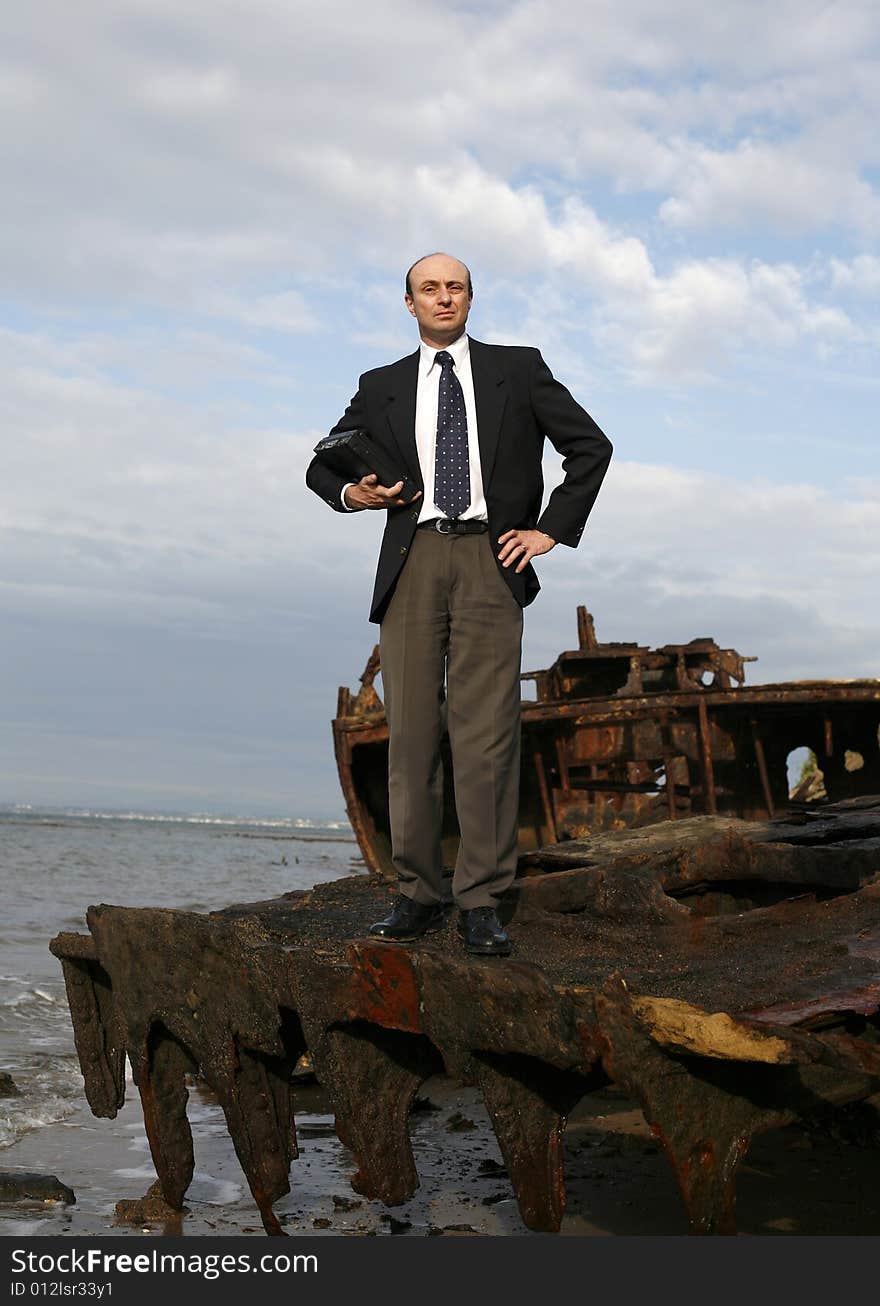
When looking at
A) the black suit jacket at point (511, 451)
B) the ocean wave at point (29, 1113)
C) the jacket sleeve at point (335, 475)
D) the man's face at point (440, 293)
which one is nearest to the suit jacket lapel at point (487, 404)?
the black suit jacket at point (511, 451)

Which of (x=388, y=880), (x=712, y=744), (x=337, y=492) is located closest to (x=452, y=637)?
(x=337, y=492)

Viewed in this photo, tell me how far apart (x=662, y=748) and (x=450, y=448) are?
7337 mm

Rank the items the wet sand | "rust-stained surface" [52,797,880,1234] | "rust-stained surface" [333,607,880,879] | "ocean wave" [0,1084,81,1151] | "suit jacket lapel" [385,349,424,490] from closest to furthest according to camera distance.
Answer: "rust-stained surface" [52,797,880,1234]
"suit jacket lapel" [385,349,424,490]
the wet sand
"ocean wave" [0,1084,81,1151]
"rust-stained surface" [333,607,880,879]

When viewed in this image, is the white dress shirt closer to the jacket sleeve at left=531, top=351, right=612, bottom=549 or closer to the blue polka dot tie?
the blue polka dot tie

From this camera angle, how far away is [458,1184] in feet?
13.0

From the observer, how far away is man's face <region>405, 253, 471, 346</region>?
3234 millimetres

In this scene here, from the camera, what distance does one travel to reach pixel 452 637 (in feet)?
10.7

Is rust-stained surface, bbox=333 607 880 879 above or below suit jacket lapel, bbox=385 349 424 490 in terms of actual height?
below

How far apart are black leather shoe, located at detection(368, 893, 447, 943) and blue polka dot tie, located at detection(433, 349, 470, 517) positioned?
1.09 m

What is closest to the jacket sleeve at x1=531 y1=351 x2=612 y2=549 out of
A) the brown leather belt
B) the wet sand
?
the brown leather belt

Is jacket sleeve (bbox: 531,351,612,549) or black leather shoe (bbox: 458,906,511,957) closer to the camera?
black leather shoe (bbox: 458,906,511,957)

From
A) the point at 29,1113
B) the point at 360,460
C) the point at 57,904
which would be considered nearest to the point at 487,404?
the point at 360,460

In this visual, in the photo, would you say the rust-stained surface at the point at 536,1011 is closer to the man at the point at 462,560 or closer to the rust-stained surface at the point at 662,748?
the man at the point at 462,560

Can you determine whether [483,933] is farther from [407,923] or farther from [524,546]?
[524,546]
